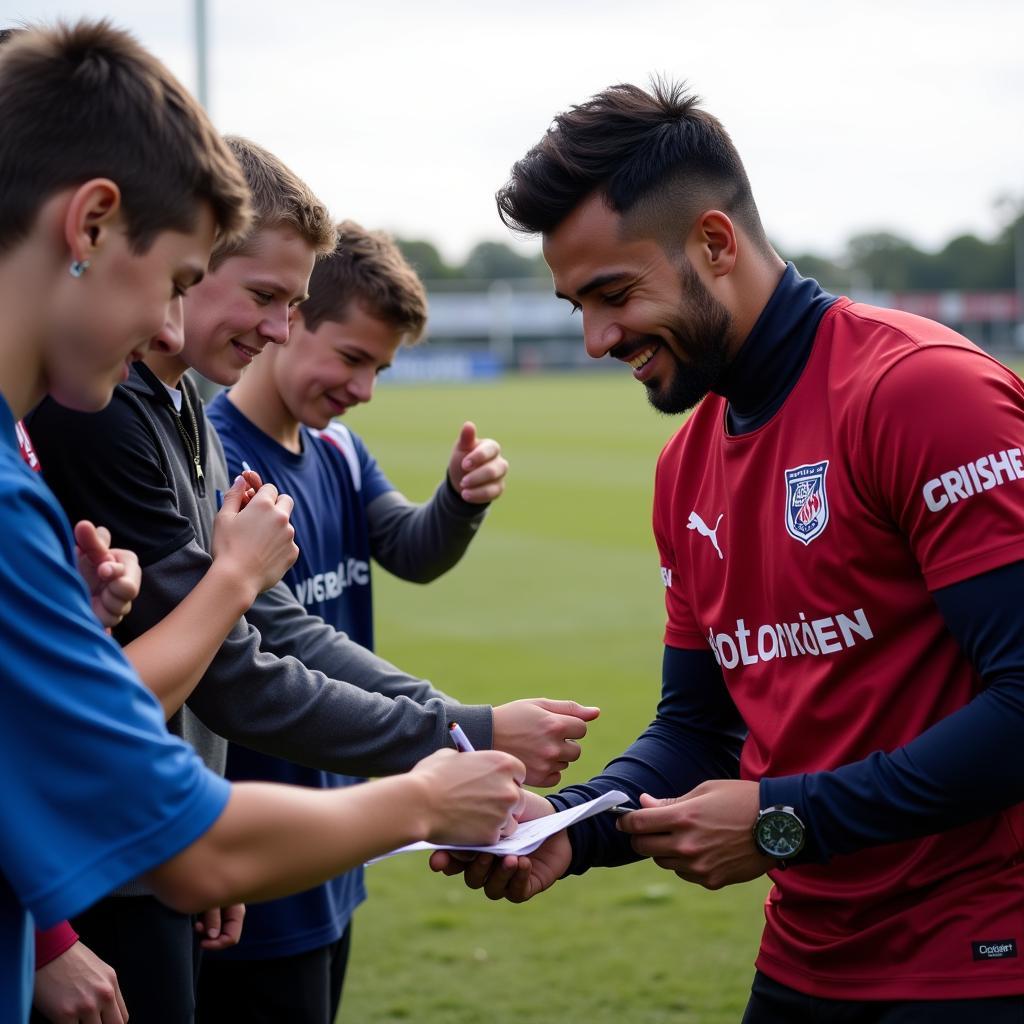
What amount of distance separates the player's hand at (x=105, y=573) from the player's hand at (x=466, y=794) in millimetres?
547

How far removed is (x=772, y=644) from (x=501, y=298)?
71790 mm

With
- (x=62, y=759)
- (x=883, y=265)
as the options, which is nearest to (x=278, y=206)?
(x=62, y=759)

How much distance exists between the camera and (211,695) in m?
2.73

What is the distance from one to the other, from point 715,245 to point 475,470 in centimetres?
146

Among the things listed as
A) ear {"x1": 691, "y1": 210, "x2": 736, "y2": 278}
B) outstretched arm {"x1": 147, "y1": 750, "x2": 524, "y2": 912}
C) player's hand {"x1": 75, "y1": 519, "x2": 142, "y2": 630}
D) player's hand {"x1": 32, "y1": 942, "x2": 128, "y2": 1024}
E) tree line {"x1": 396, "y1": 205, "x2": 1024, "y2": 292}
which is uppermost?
ear {"x1": 691, "y1": 210, "x2": 736, "y2": 278}

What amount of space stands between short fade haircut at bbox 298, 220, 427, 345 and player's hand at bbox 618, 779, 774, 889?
198 cm

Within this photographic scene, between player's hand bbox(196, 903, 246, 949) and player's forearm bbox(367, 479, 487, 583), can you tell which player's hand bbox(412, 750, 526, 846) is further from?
player's forearm bbox(367, 479, 487, 583)

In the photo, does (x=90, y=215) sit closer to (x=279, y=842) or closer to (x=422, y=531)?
(x=279, y=842)

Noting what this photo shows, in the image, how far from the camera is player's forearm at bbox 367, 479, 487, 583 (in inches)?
168

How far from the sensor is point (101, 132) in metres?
1.87

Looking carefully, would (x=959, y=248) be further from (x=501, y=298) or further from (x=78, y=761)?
(x=78, y=761)

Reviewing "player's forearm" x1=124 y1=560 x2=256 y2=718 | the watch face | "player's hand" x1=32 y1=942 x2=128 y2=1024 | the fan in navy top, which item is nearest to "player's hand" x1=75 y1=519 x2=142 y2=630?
"player's forearm" x1=124 y1=560 x2=256 y2=718

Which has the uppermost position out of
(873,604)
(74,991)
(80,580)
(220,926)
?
(80,580)

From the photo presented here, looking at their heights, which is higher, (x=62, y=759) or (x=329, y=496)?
(x=62, y=759)
